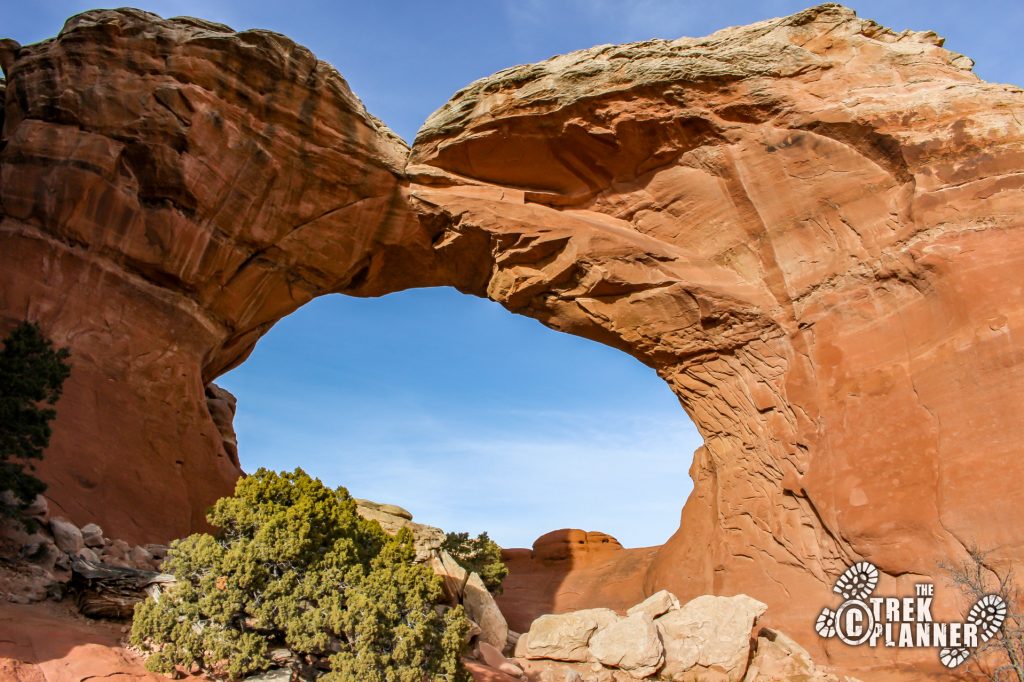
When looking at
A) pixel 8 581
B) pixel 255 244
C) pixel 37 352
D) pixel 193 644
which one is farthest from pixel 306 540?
pixel 255 244

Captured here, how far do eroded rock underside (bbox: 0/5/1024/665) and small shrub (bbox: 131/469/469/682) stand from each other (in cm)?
666

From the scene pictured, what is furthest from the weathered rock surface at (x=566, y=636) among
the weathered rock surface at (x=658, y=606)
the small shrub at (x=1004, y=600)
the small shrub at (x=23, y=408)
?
the small shrub at (x=23, y=408)

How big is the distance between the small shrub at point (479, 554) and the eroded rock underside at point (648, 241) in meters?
5.29

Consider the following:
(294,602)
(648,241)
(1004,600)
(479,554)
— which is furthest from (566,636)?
(648,241)

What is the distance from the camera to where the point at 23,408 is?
14734 millimetres

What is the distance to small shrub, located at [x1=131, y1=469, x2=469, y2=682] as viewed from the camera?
435 inches

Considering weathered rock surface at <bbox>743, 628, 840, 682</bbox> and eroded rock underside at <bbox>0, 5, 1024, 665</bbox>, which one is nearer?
weathered rock surface at <bbox>743, 628, 840, 682</bbox>

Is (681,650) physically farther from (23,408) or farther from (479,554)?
(23,408)

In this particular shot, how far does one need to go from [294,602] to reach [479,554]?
1313 centimetres

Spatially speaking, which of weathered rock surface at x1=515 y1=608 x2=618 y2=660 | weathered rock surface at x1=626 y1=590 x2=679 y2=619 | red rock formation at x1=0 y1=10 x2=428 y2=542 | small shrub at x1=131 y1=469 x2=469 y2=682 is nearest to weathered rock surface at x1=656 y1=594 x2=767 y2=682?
weathered rock surface at x1=626 y1=590 x2=679 y2=619

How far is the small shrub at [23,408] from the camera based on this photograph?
13.7 meters

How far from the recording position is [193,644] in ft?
35.6

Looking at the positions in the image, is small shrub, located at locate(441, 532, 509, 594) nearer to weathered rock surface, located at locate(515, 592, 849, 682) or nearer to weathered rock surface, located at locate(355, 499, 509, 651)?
weathered rock surface, located at locate(355, 499, 509, 651)

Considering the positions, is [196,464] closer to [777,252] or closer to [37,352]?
[37,352]
